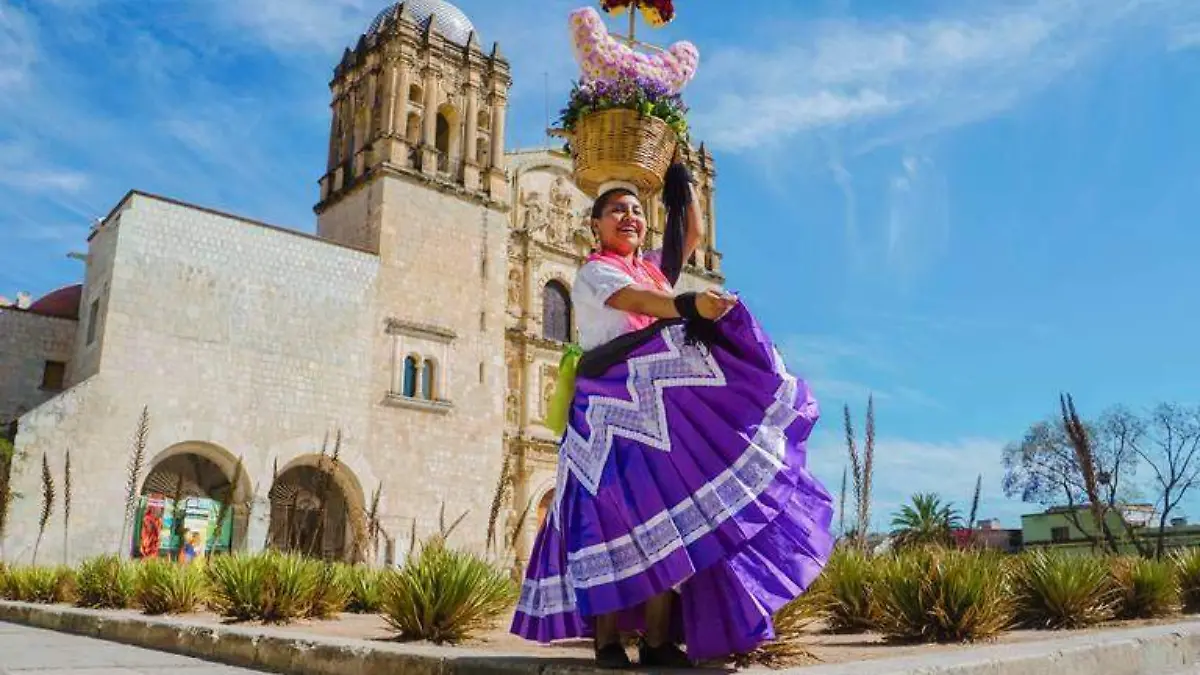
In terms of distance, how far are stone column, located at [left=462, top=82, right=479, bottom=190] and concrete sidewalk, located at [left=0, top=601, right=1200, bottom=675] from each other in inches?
706

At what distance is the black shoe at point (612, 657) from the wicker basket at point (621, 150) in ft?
6.42

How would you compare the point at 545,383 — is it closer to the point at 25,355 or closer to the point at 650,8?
the point at 25,355

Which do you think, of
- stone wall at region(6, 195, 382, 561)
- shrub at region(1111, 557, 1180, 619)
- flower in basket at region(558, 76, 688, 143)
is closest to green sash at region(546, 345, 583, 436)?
flower in basket at region(558, 76, 688, 143)

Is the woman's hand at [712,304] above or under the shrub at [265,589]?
above

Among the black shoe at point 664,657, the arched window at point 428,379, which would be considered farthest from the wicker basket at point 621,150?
the arched window at point 428,379

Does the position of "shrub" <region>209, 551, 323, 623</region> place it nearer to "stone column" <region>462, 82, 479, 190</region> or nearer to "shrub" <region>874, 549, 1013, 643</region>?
"shrub" <region>874, 549, 1013, 643</region>

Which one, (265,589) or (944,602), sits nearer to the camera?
(944,602)

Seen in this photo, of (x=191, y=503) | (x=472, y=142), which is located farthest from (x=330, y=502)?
(x=472, y=142)

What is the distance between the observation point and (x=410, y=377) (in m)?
20.4

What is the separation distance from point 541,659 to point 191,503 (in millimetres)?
15173

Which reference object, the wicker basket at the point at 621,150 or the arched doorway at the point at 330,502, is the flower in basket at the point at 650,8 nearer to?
the wicker basket at the point at 621,150

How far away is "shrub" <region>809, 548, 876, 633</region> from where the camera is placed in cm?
507

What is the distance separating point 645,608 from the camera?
Answer: 3.00 metres

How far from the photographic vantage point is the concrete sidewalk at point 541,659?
281 cm
